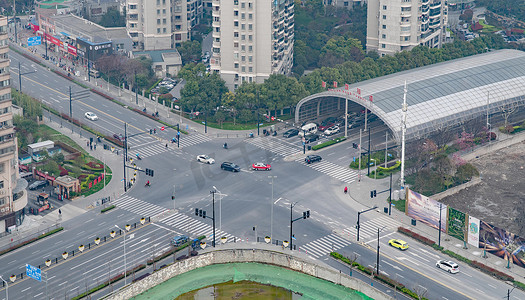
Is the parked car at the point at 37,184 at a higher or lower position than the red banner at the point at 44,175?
lower

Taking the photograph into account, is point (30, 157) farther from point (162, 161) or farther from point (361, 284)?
point (361, 284)

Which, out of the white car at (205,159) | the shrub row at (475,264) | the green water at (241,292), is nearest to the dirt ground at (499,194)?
the shrub row at (475,264)

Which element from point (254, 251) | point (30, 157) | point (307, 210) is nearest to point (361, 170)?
point (307, 210)

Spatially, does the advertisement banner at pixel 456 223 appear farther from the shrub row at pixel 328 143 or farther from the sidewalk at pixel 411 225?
Answer: the shrub row at pixel 328 143

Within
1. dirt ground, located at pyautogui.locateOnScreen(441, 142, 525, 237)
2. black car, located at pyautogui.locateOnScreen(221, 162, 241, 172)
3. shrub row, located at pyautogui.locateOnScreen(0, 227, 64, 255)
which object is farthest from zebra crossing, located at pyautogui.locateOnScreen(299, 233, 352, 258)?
shrub row, located at pyautogui.locateOnScreen(0, 227, 64, 255)

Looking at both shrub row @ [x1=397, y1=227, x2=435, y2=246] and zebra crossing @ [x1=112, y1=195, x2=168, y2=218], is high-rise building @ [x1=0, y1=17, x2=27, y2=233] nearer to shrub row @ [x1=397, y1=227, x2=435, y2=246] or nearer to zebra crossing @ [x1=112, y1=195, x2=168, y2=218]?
zebra crossing @ [x1=112, y1=195, x2=168, y2=218]

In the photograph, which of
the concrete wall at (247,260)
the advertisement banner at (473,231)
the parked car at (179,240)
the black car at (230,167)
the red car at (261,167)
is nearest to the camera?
the concrete wall at (247,260)

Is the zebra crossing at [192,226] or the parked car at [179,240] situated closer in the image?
the parked car at [179,240]
